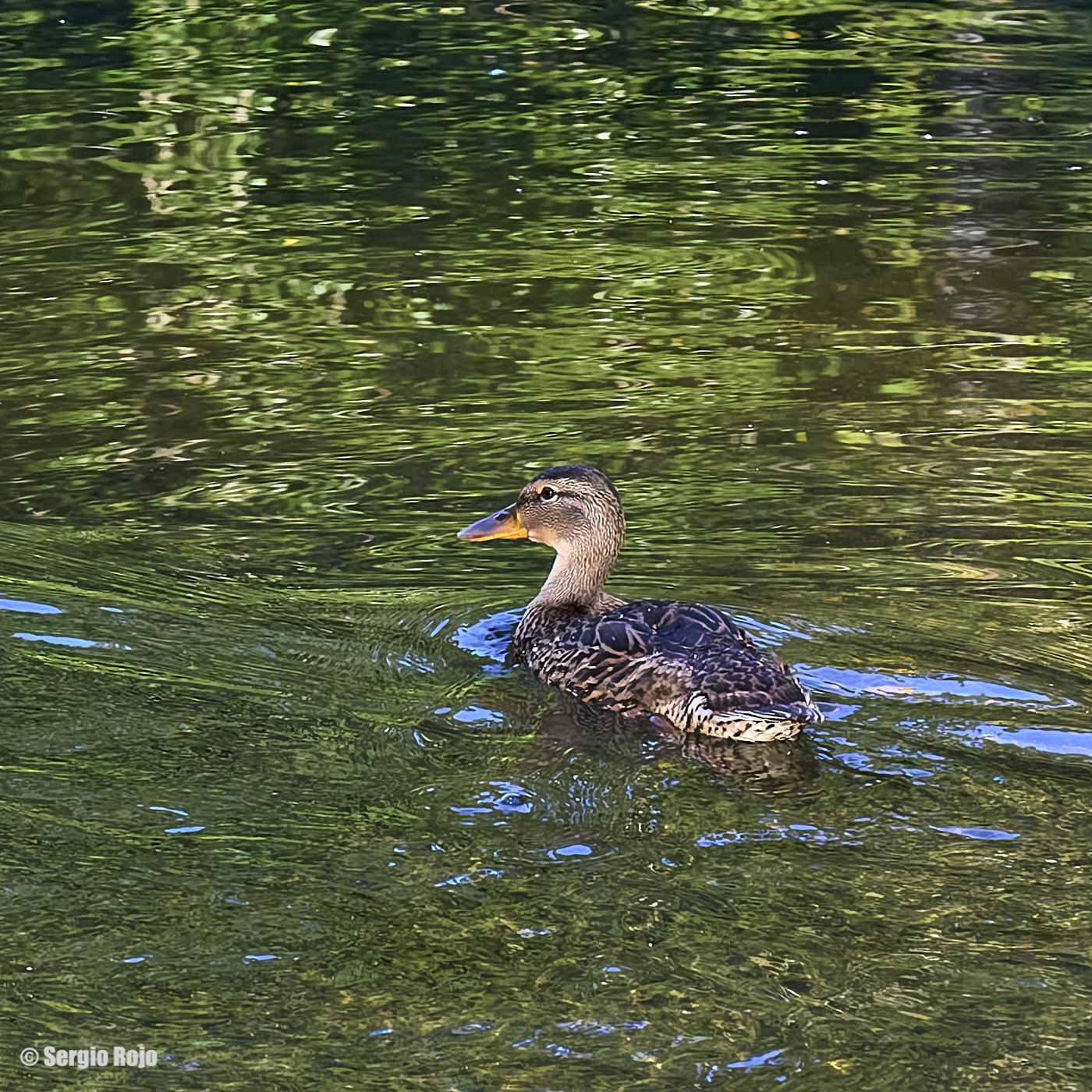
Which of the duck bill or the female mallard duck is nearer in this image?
the female mallard duck

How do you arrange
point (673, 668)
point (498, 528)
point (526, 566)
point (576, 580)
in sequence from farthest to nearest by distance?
point (526, 566)
point (498, 528)
point (576, 580)
point (673, 668)

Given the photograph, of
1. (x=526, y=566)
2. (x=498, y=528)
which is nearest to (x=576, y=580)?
(x=498, y=528)

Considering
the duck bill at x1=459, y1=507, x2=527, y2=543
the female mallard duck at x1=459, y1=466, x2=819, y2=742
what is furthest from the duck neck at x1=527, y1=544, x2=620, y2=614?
the duck bill at x1=459, y1=507, x2=527, y2=543

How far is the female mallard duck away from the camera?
260 inches

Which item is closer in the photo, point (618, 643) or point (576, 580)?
point (618, 643)

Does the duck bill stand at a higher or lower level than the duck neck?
higher

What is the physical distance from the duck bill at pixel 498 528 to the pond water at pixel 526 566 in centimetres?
30

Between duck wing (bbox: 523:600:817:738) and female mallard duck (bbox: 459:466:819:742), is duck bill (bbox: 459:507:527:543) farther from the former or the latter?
duck wing (bbox: 523:600:817:738)

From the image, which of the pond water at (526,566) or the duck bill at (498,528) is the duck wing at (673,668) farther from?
the duck bill at (498,528)

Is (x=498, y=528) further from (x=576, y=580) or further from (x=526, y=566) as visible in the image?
(x=526, y=566)

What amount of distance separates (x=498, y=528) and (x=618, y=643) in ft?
4.22

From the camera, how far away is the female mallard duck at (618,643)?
6.59 metres

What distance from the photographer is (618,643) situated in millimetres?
7211

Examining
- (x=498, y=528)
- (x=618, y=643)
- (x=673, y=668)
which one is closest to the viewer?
(x=673, y=668)
